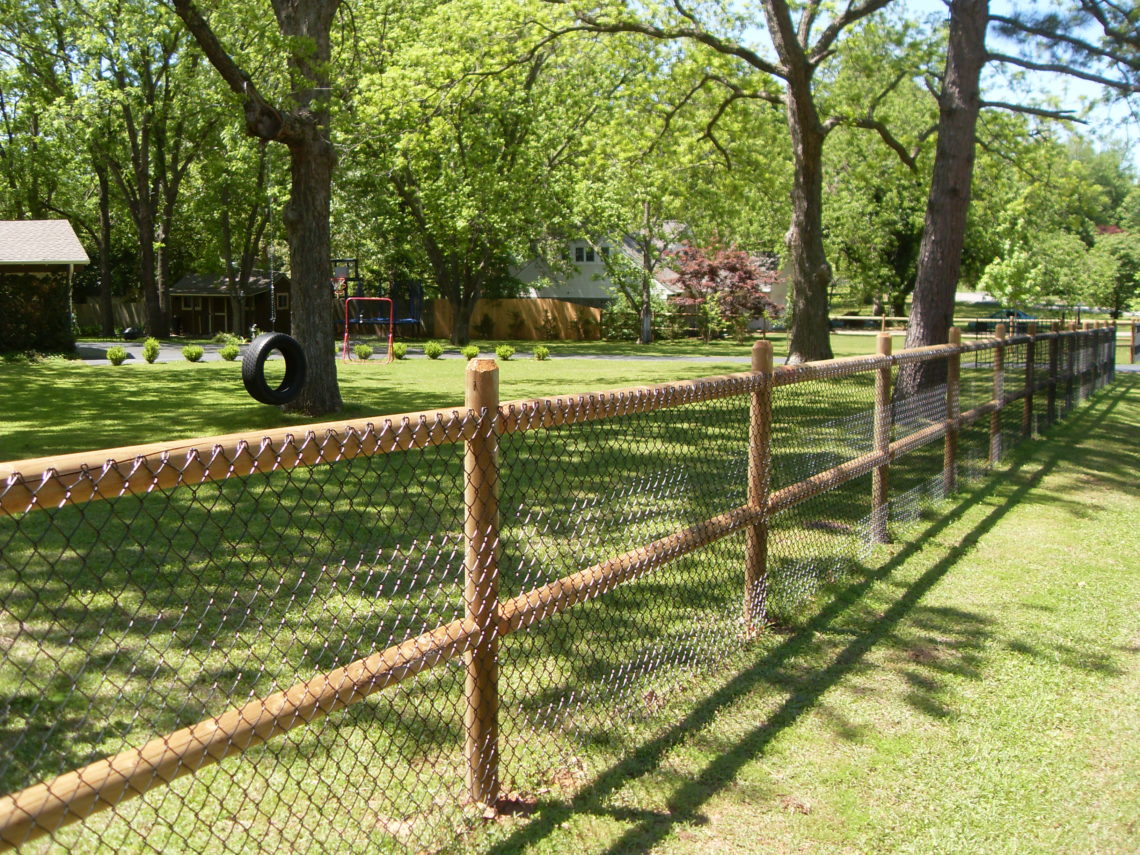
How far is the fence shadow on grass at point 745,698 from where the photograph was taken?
148 inches

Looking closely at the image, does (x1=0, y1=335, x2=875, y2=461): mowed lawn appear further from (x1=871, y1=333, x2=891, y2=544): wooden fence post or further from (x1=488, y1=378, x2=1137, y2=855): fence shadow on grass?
(x1=488, y1=378, x2=1137, y2=855): fence shadow on grass

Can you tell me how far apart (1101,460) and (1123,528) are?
393 cm

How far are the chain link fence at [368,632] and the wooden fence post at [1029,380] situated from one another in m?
4.71

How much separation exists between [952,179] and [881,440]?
8192mm

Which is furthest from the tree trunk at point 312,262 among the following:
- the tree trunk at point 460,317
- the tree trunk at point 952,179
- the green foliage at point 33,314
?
the tree trunk at point 460,317

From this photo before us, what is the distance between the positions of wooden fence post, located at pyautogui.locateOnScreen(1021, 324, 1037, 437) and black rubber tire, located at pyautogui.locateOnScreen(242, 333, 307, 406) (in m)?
8.63

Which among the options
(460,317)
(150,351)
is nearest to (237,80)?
(150,351)

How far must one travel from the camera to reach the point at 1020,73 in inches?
763

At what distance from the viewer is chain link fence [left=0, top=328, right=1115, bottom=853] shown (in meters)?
2.85

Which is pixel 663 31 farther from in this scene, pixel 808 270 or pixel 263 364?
pixel 263 364

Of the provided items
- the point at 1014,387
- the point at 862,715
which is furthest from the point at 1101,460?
the point at 862,715

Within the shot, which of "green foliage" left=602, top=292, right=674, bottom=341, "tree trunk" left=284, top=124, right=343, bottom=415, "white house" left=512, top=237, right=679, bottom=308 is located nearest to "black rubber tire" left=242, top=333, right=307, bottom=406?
"tree trunk" left=284, top=124, right=343, bottom=415

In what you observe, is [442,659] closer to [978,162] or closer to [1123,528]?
[1123,528]

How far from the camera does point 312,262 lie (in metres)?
14.1
